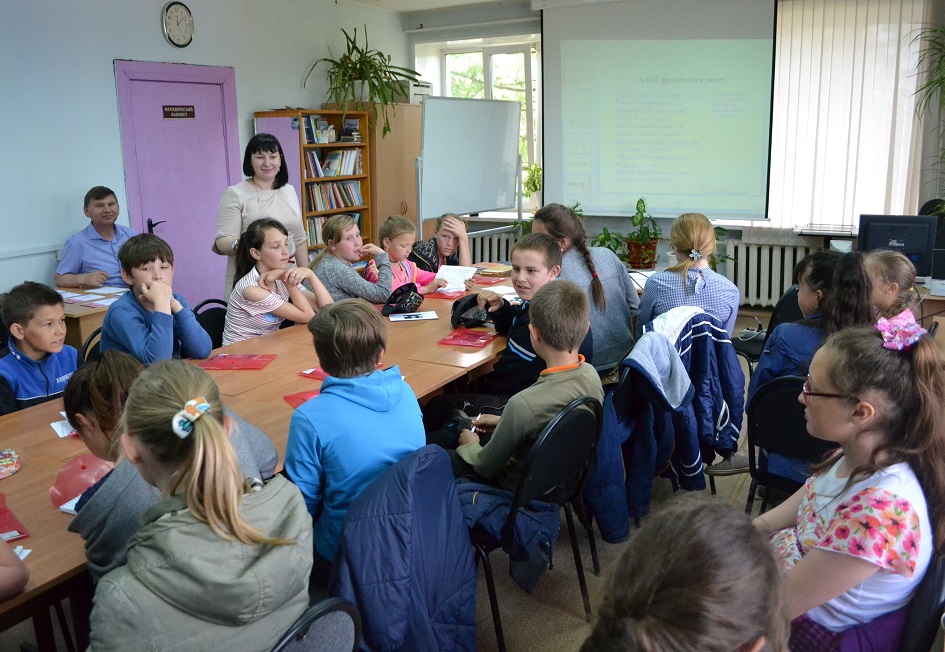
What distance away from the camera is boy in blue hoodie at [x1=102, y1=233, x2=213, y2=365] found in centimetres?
274

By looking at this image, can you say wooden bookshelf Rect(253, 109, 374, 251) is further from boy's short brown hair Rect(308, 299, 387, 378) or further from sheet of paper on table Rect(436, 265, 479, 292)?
boy's short brown hair Rect(308, 299, 387, 378)

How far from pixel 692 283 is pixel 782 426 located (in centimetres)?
108

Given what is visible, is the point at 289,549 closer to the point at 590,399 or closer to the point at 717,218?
the point at 590,399

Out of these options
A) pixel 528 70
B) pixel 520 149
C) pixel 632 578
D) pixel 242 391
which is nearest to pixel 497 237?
pixel 520 149

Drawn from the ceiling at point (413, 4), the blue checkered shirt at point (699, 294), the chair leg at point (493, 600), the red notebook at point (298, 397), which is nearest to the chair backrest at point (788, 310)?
the blue checkered shirt at point (699, 294)

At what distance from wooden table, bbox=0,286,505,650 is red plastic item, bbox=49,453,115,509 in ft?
0.11

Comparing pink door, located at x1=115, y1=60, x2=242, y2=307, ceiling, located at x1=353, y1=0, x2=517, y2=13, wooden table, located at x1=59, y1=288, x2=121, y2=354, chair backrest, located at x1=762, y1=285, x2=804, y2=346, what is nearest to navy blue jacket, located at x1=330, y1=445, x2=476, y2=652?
chair backrest, located at x1=762, y1=285, x2=804, y2=346

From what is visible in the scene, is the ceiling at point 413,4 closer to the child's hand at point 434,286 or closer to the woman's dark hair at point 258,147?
the woman's dark hair at point 258,147

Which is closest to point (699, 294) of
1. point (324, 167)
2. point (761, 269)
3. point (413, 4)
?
point (761, 269)

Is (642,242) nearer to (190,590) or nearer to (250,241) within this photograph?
(250,241)

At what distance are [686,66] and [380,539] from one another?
5823 mm

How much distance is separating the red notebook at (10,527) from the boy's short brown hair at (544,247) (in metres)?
1.97

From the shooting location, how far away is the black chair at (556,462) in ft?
6.65

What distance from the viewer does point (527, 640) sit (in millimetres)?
2377
